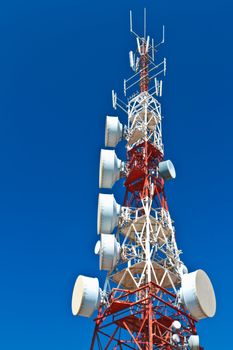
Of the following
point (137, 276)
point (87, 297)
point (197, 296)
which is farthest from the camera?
point (137, 276)

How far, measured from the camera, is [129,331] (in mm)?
26656

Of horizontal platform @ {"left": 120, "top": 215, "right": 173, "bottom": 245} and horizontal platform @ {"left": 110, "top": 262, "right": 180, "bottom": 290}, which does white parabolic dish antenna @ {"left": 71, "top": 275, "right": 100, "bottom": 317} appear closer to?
horizontal platform @ {"left": 110, "top": 262, "right": 180, "bottom": 290}

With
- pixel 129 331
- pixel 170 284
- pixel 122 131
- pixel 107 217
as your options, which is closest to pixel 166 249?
pixel 170 284

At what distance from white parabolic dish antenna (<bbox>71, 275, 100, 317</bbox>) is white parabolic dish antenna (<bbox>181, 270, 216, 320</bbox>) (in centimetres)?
469

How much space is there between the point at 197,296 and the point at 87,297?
19.1 ft

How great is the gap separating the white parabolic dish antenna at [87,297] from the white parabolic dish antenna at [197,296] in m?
4.69

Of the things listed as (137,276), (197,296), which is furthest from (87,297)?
(197,296)

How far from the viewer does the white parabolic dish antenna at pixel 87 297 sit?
87.6 feet

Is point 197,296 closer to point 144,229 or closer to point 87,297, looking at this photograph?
point 87,297

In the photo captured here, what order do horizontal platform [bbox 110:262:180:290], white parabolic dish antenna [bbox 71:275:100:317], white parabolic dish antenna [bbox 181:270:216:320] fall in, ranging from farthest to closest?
horizontal platform [bbox 110:262:180:290] < white parabolic dish antenna [bbox 71:275:100:317] < white parabolic dish antenna [bbox 181:270:216:320]

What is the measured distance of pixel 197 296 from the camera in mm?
25203

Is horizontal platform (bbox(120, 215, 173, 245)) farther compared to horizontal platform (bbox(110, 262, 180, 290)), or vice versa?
horizontal platform (bbox(120, 215, 173, 245))

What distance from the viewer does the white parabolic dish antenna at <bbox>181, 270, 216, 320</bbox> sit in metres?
25.3

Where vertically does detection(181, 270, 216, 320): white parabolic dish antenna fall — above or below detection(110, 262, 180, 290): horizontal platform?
below
